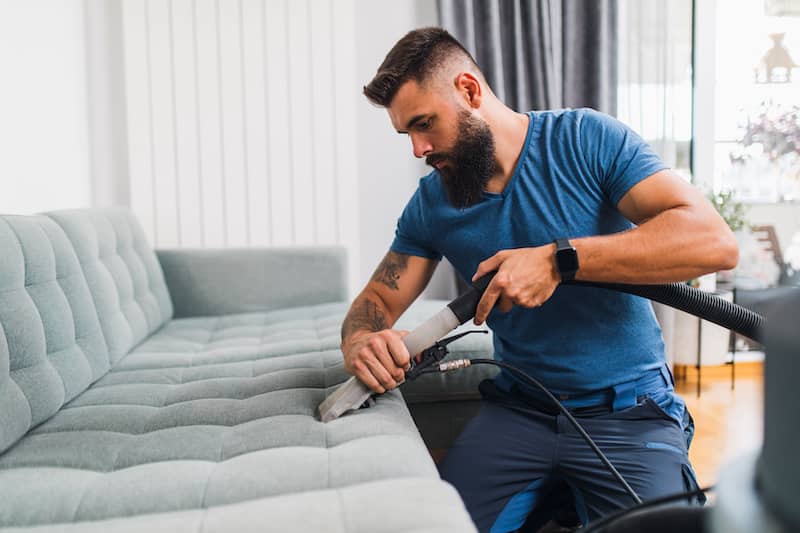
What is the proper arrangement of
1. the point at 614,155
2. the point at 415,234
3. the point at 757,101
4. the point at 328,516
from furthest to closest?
the point at 757,101
the point at 415,234
the point at 614,155
the point at 328,516

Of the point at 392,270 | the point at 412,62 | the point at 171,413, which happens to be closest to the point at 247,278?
the point at 392,270

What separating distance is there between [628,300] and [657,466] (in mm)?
317

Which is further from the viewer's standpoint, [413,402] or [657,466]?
[413,402]

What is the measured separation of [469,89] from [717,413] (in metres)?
1.98

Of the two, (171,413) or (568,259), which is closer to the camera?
(568,259)

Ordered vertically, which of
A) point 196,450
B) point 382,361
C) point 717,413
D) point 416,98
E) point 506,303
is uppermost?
point 416,98

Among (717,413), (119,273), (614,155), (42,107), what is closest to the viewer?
(614,155)

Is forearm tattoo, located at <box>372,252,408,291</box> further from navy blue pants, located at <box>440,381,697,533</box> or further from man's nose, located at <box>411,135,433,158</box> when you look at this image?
navy blue pants, located at <box>440,381,697,533</box>

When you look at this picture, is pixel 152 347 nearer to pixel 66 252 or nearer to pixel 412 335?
pixel 66 252

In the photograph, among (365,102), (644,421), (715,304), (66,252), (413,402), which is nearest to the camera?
(715,304)

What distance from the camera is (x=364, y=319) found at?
1.50 m

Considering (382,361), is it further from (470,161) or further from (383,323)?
(470,161)

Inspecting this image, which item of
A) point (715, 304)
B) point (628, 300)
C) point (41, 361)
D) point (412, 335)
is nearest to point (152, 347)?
point (41, 361)

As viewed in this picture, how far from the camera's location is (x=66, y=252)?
5.48 feet
